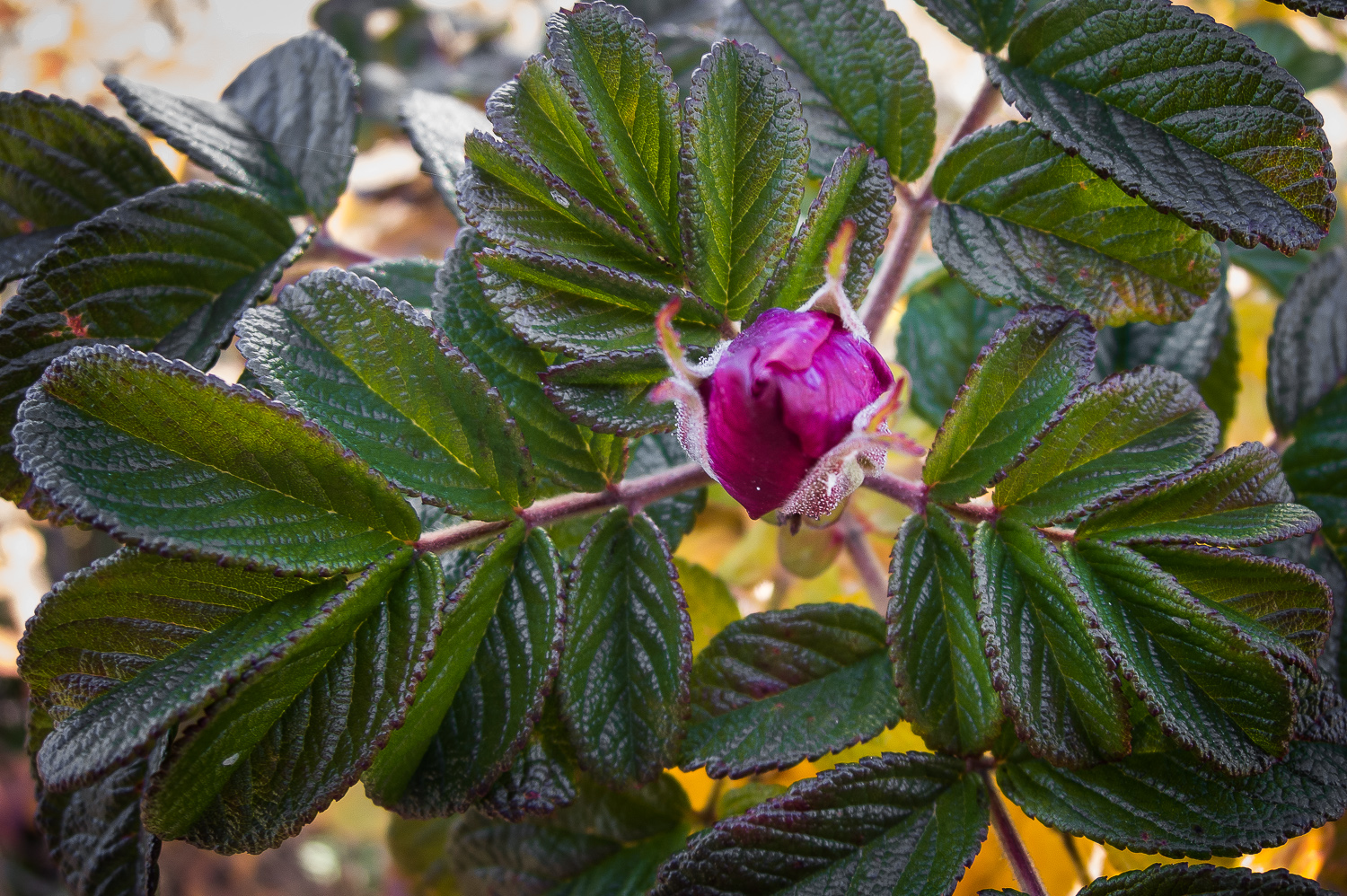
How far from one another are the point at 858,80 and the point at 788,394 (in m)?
0.41

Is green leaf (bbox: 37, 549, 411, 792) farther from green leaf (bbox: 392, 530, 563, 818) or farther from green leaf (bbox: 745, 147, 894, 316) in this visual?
green leaf (bbox: 745, 147, 894, 316)

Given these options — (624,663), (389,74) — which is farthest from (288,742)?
(389,74)

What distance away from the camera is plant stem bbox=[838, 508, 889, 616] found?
2.92ft

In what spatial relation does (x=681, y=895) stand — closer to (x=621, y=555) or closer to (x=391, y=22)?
(x=621, y=555)

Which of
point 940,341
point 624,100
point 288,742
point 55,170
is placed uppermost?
point 624,100

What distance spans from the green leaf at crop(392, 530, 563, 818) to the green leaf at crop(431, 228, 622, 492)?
61 mm

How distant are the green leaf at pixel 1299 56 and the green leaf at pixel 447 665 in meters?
1.24

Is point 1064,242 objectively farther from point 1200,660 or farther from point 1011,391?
point 1200,660

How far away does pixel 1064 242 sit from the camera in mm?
688

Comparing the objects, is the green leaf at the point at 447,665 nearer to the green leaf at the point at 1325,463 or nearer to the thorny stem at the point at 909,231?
the thorny stem at the point at 909,231

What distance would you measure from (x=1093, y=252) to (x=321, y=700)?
61 cm

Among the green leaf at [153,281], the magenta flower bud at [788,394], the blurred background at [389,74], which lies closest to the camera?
the magenta flower bud at [788,394]

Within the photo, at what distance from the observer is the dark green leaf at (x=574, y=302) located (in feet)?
1.90

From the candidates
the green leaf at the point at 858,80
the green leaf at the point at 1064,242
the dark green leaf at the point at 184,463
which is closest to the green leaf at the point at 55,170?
the dark green leaf at the point at 184,463
